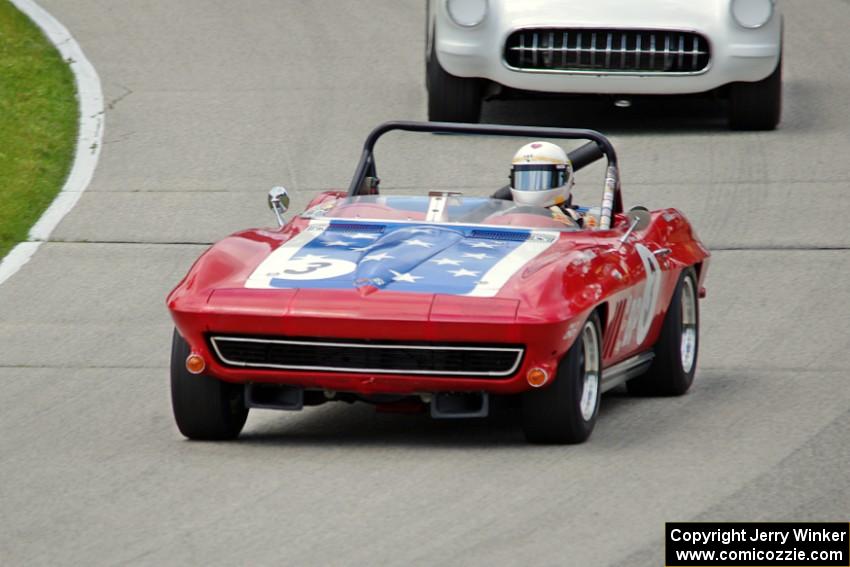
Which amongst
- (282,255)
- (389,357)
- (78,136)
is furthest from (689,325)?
(78,136)

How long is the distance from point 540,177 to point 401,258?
1.32 metres

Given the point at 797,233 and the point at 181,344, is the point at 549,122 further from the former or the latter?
the point at 181,344

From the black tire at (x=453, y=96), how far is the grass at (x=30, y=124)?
2822 millimetres

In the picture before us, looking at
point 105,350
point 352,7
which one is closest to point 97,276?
point 105,350

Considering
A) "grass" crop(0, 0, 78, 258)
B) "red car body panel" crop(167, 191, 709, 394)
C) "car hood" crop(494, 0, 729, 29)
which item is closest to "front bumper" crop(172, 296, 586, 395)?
"red car body panel" crop(167, 191, 709, 394)

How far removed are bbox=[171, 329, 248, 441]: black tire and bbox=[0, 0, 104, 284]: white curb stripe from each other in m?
4.16

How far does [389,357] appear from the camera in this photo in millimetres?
6891

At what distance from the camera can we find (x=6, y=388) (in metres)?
8.63

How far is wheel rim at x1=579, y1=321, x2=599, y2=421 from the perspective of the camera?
7.31 meters

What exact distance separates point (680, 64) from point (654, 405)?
6268 millimetres

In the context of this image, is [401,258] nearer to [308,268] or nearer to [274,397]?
[308,268]

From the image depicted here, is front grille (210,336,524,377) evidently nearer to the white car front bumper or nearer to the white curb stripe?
the white curb stripe

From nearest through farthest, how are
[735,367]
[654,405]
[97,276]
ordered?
1. [654,405]
2. [735,367]
3. [97,276]

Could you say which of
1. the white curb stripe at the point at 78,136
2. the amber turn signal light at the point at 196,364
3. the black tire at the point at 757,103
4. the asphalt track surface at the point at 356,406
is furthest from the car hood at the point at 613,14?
the amber turn signal light at the point at 196,364
